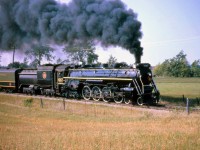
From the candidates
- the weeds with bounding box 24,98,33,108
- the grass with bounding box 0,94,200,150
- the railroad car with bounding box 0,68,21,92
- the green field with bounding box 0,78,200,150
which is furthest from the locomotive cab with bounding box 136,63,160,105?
the railroad car with bounding box 0,68,21,92

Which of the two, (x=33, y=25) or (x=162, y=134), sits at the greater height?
(x=33, y=25)

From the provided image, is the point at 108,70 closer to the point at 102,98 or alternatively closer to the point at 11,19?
the point at 102,98

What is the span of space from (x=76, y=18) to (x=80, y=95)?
7.51 metres

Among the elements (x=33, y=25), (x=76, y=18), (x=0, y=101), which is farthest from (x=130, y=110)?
(x=33, y=25)

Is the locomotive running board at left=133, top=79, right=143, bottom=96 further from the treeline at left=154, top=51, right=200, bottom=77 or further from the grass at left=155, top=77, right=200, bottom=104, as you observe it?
the treeline at left=154, top=51, right=200, bottom=77

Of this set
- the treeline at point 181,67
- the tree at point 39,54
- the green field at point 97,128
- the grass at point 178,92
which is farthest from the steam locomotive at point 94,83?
the treeline at point 181,67

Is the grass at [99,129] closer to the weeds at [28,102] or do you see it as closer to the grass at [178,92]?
the weeds at [28,102]

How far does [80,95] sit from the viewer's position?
23422 millimetres

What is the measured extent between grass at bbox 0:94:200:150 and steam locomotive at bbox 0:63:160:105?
5.19ft

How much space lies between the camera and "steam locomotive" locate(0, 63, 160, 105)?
19.3 m

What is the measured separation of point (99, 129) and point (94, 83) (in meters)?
7.36

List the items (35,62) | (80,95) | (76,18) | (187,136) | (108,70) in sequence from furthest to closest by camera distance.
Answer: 1. (35,62)
2. (76,18)
3. (80,95)
4. (108,70)
5. (187,136)

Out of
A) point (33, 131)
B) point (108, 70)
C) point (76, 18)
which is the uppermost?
point (76, 18)

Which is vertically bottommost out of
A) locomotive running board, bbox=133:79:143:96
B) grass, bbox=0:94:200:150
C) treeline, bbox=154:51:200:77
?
grass, bbox=0:94:200:150
